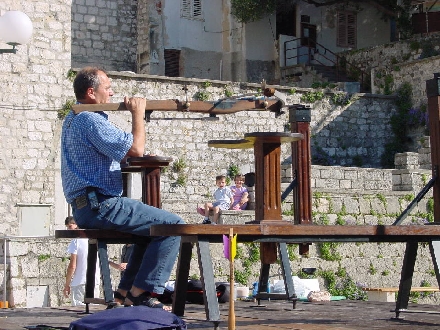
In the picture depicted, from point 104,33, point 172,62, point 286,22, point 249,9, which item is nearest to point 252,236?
point 104,33

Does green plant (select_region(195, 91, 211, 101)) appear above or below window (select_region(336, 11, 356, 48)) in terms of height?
below

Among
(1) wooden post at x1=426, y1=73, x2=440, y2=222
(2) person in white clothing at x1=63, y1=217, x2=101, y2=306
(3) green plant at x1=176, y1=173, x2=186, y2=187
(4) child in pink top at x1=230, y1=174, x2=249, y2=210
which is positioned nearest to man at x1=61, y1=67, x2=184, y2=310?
(1) wooden post at x1=426, y1=73, x2=440, y2=222

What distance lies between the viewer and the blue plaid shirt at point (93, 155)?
22.0 feet

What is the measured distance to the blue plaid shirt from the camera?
6699mm

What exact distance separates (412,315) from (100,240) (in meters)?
2.19

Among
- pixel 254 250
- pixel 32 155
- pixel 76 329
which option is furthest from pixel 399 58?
pixel 76 329

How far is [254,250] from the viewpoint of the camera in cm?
1558

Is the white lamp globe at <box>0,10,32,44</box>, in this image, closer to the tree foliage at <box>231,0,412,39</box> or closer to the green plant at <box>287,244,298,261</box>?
the green plant at <box>287,244,298,261</box>

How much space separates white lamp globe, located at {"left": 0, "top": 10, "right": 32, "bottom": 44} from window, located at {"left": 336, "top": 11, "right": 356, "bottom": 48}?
19.9 metres

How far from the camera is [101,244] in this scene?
7.43m

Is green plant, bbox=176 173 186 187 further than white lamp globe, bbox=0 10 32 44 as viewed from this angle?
Yes

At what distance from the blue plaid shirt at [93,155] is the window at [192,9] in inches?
868

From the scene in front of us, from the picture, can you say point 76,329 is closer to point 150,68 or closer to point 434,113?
point 434,113

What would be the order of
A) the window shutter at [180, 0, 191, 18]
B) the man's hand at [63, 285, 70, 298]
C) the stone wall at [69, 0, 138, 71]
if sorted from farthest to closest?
1. the window shutter at [180, 0, 191, 18]
2. the stone wall at [69, 0, 138, 71]
3. the man's hand at [63, 285, 70, 298]
